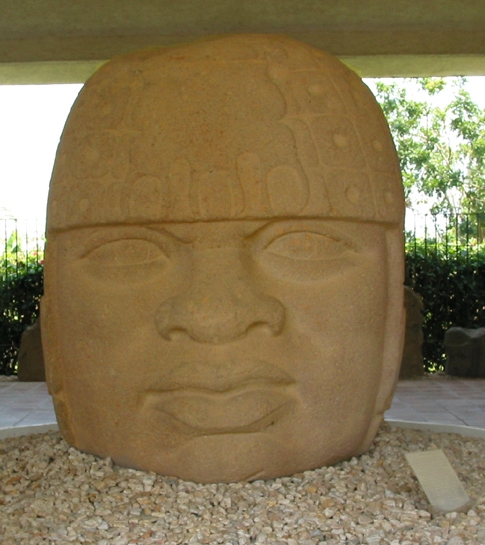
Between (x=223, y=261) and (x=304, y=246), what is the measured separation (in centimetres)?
34

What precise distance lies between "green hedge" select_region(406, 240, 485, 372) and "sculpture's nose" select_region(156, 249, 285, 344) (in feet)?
19.6

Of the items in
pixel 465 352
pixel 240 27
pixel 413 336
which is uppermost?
pixel 240 27

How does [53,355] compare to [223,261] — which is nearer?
[223,261]

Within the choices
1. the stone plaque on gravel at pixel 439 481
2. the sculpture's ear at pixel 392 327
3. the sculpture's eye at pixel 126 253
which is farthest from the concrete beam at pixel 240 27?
the stone plaque on gravel at pixel 439 481

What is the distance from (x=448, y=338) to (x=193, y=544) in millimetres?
5806

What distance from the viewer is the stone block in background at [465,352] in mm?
7629

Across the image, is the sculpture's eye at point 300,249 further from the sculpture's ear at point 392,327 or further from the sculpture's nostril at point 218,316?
the sculpture's ear at point 392,327

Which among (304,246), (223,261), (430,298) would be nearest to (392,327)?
(304,246)

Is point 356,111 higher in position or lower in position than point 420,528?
higher

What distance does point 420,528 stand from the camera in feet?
8.61

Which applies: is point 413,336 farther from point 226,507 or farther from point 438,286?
point 226,507

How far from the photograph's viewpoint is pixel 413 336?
24.5 feet

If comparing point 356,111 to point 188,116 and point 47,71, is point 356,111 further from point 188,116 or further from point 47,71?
point 47,71

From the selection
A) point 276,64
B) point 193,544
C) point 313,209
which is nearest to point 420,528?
point 193,544
